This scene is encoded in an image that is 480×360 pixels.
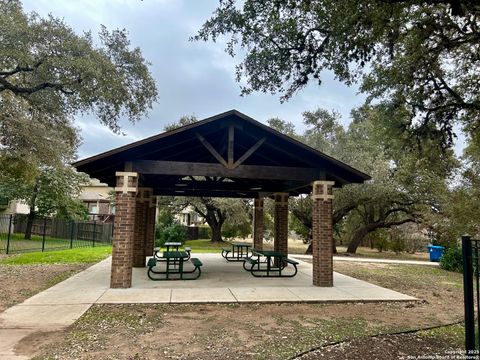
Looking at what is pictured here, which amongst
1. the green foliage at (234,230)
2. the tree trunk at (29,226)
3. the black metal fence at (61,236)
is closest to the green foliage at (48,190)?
the tree trunk at (29,226)

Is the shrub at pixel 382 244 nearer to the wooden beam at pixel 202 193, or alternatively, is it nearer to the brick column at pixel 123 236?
the wooden beam at pixel 202 193

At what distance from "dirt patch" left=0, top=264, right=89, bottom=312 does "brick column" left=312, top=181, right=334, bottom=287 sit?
650 cm

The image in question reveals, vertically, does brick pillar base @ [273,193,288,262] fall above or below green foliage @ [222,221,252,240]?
above

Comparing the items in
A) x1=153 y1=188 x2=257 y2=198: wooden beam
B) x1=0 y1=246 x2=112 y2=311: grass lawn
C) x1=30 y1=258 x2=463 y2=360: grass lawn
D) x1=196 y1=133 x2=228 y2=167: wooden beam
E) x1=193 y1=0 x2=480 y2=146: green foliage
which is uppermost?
x1=193 y1=0 x2=480 y2=146: green foliage

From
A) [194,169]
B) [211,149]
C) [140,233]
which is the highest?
[211,149]

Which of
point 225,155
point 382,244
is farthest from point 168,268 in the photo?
point 382,244

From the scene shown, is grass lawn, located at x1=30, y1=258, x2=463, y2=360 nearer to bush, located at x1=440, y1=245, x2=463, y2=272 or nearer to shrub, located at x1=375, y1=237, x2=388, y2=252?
bush, located at x1=440, y1=245, x2=463, y2=272

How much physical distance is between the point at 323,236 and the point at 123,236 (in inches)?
187

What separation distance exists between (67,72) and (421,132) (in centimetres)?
1076

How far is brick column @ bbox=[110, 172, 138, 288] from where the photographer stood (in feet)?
25.6

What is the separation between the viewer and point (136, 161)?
8.21 meters

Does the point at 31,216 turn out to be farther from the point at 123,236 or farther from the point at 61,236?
the point at 123,236

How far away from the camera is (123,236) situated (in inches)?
308

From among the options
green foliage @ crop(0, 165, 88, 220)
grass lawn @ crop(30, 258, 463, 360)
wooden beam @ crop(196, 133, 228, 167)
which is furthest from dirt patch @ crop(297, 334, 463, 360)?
green foliage @ crop(0, 165, 88, 220)
